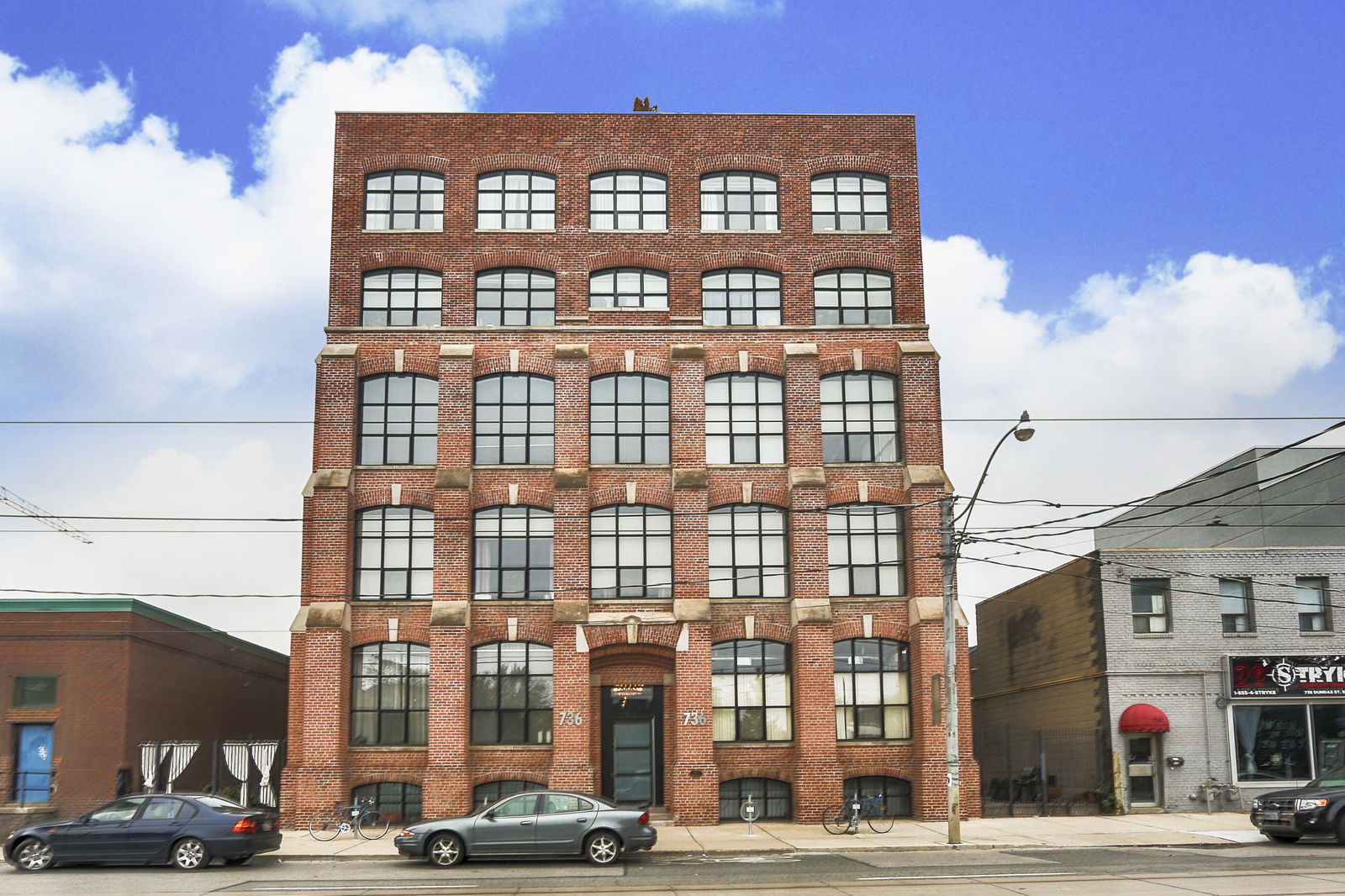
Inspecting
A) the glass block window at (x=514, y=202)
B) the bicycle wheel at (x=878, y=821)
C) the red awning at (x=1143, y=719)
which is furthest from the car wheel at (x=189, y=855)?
the red awning at (x=1143, y=719)

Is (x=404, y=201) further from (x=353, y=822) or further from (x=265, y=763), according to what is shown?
(x=353, y=822)

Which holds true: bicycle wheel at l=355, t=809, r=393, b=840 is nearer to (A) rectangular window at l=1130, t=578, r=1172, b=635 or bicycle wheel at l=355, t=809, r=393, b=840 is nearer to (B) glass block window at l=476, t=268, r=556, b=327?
(B) glass block window at l=476, t=268, r=556, b=327

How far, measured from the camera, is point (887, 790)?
32.6 meters

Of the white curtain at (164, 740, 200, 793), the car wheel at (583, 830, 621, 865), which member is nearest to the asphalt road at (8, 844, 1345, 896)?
the car wheel at (583, 830, 621, 865)

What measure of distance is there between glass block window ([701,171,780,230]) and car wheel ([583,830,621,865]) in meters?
17.9

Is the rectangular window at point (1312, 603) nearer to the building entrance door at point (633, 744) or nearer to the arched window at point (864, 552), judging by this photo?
the arched window at point (864, 552)

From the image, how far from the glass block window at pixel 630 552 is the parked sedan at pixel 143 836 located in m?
12.3

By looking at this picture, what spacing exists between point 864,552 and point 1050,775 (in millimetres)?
9162

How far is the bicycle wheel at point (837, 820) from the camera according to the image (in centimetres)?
2955

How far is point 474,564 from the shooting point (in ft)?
109

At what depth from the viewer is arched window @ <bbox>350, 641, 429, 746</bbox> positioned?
1273 inches

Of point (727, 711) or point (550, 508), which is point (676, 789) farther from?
point (550, 508)

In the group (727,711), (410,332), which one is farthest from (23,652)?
(727,711)

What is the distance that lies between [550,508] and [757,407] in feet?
19.8
